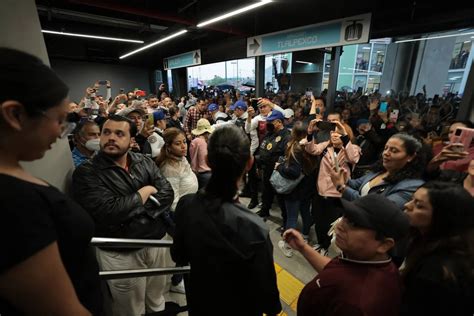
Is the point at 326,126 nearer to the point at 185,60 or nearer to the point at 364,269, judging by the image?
the point at 364,269

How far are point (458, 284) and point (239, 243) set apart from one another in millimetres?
965

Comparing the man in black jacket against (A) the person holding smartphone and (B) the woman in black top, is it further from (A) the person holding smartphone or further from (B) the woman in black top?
(A) the person holding smartphone

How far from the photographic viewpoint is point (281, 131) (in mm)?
3393

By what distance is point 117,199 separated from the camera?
146 cm

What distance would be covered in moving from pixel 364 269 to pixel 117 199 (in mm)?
1422

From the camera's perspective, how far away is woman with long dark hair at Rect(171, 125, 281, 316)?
98cm

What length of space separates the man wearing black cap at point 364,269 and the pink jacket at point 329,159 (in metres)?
1.40

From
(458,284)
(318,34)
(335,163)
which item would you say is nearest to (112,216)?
(458,284)

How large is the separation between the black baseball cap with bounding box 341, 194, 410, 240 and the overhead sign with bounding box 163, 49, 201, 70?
27.6 ft

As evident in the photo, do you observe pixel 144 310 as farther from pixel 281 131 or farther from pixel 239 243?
pixel 281 131

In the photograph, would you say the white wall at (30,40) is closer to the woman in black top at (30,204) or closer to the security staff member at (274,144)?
the woman in black top at (30,204)

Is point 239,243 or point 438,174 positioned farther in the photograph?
point 438,174

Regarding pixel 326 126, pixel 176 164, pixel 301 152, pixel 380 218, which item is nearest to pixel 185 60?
pixel 326 126

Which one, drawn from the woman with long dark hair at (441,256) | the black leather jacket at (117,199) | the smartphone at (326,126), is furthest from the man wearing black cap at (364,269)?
the smartphone at (326,126)
